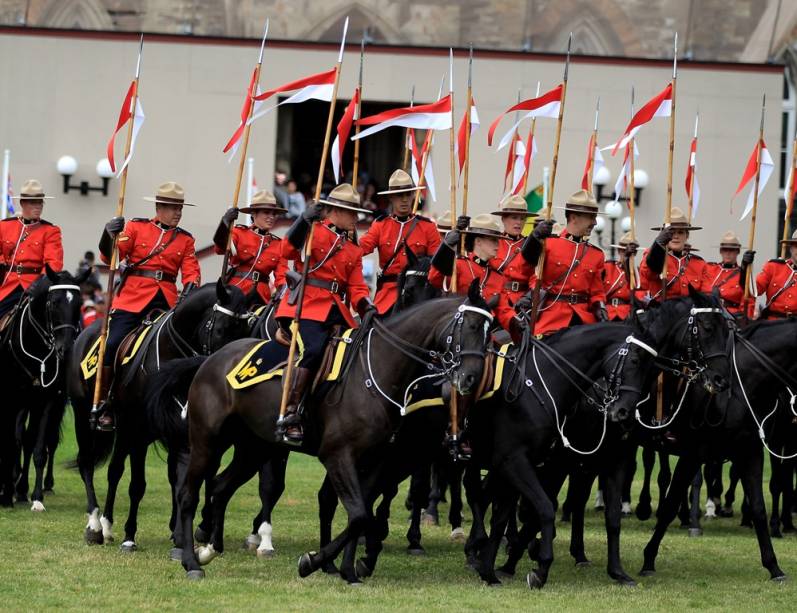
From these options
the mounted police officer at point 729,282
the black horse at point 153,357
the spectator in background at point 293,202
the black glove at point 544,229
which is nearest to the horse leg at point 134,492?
the black horse at point 153,357

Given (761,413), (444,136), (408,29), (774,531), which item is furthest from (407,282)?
(408,29)

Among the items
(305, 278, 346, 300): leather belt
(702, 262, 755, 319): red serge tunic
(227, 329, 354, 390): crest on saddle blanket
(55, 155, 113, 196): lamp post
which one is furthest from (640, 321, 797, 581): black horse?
(55, 155, 113, 196): lamp post

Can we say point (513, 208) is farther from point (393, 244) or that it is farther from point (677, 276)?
point (677, 276)

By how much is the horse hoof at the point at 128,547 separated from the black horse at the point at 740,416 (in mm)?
4179

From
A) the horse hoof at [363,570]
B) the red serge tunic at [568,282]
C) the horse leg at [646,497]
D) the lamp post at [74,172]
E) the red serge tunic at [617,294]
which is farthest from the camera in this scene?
the lamp post at [74,172]

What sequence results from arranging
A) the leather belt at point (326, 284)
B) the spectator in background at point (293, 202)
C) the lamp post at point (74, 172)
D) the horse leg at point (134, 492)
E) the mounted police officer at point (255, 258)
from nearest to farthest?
the leather belt at point (326, 284) → the horse leg at point (134, 492) → the mounted police officer at point (255, 258) → the spectator in background at point (293, 202) → the lamp post at point (74, 172)

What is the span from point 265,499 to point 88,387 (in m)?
2.04

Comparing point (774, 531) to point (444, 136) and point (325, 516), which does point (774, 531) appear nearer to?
point (325, 516)

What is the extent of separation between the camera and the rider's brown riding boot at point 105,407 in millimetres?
13445

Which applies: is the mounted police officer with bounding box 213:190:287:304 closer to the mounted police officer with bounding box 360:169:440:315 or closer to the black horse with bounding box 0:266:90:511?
the mounted police officer with bounding box 360:169:440:315

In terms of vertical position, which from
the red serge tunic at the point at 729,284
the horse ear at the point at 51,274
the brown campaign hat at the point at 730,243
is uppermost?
the brown campaign hat at the point at 730,243

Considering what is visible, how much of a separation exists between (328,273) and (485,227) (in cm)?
176

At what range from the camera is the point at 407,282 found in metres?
14.0

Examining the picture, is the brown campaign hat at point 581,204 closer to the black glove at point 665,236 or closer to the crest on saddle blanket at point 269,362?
the black glove at point 665,236
